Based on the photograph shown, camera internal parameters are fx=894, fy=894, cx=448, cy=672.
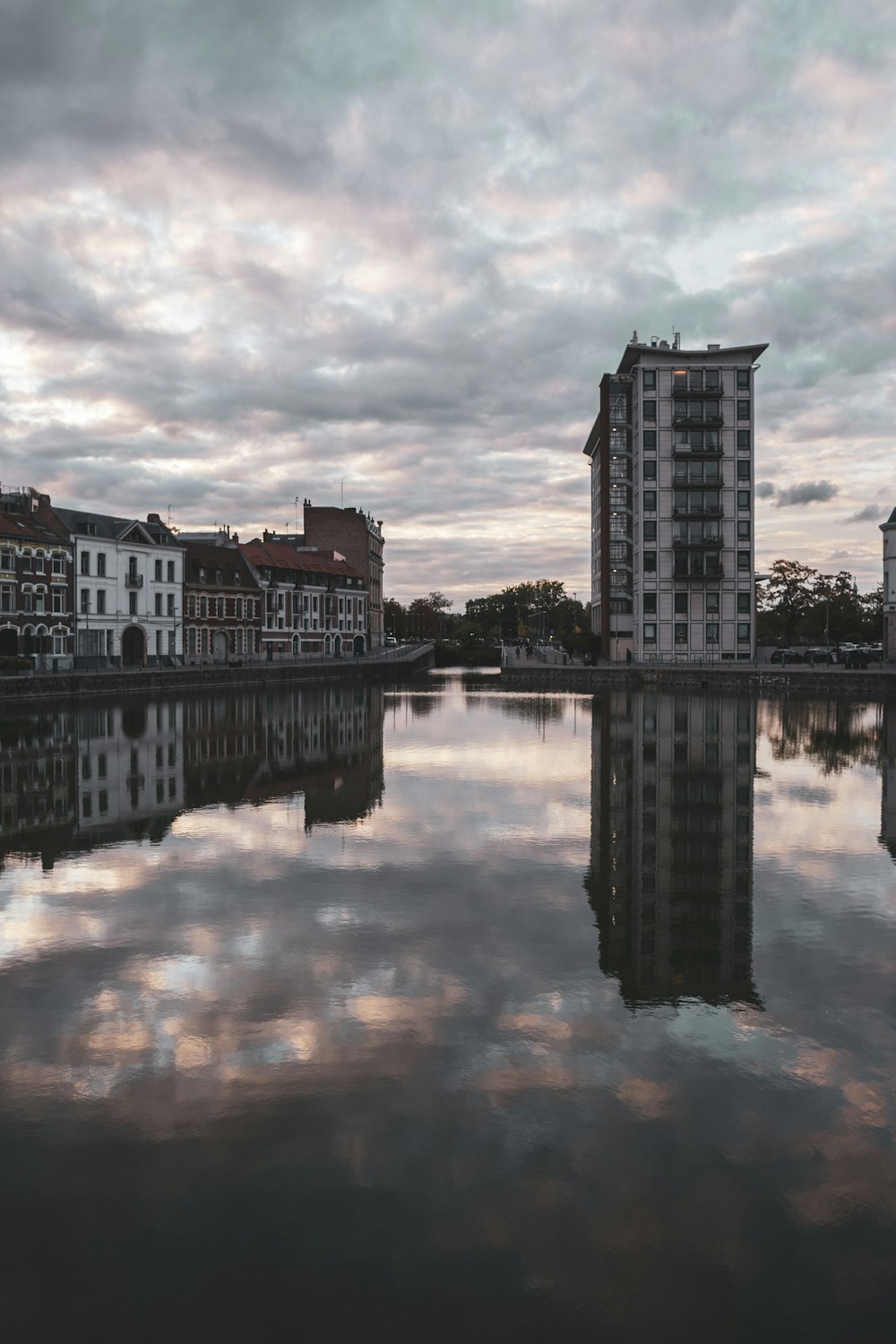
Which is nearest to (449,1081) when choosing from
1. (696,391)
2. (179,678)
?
(179,678)

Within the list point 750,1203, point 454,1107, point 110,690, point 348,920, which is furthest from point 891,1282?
point 110,690

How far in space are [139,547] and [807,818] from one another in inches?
2981

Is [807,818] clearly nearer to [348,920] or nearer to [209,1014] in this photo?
[348,920]

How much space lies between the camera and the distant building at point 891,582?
84750 mm

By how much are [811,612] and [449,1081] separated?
123m

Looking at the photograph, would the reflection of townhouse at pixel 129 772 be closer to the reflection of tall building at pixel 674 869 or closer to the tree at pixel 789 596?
the reflection of tall building at pixel 674 869

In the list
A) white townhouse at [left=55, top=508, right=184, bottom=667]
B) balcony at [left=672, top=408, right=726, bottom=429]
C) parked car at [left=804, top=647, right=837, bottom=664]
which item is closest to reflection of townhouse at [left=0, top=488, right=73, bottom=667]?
white townhouse at [left=55, top=508, right=184, bottom=667]

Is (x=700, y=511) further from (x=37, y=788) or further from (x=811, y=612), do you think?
(x=37, y=788)

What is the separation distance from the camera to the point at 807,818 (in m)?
20.6

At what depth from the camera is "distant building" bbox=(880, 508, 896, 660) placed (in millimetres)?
84750

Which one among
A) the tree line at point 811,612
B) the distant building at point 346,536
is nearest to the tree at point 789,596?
the tree line at point 811,612

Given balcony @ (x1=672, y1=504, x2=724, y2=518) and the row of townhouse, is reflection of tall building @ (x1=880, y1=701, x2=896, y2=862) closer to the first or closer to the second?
balcony @ (x1=672, y1=504, x2=724, y2=518)

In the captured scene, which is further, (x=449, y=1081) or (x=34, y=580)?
(x=34, y=580)

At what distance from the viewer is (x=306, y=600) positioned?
113 m
